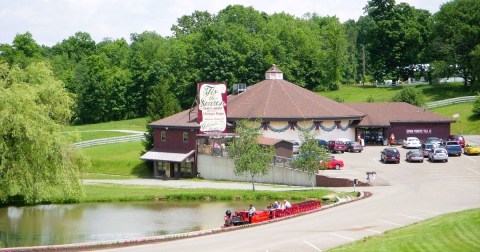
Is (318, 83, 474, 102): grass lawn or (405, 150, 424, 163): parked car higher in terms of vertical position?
(318, 83, 474, 102): grass lawn

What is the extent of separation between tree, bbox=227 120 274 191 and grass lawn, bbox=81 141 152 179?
19340 millimetres

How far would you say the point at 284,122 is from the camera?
8112 cm

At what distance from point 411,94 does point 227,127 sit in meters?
31.7

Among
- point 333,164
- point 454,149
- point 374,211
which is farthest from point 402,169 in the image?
point 374,211

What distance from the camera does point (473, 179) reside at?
59375 mm

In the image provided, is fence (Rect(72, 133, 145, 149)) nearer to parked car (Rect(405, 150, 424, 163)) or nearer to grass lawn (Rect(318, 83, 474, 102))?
grass lawn (Rect(318, 83, 474, 102))

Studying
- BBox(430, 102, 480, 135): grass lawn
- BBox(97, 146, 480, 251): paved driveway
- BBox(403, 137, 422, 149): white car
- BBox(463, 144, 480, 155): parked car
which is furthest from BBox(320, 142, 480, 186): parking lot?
BBox(430, 102, 480, 135): grass lawn

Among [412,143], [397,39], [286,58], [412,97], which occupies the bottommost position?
[412,143]

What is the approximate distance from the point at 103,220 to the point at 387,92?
81.4 metres

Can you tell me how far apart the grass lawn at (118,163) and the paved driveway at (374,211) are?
23956 mm

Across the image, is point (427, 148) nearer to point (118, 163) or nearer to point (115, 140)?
point (118, 163)

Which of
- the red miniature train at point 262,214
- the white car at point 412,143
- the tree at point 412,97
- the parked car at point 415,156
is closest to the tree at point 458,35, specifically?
the tree at point 412,97

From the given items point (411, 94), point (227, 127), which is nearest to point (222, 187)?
point (227, 127)

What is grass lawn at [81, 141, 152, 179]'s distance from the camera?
82312 millimetres
